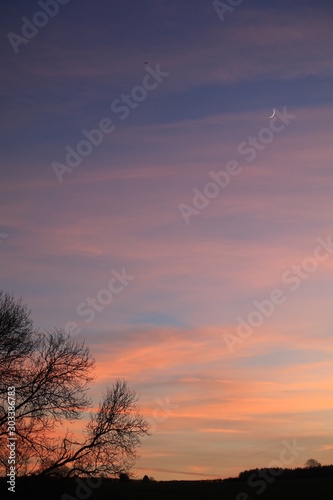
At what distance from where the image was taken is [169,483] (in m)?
36.3

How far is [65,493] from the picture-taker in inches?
1138

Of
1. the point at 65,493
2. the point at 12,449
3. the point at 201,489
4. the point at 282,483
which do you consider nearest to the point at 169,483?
the point at 201,489

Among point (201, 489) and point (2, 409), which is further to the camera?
point (201, 489)

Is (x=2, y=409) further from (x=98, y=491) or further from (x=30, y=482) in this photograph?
(x=98, y=491)

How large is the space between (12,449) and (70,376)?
4.77 m

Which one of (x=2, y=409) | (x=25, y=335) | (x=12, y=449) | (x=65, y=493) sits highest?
(x=25, y=335)

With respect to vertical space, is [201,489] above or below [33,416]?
below

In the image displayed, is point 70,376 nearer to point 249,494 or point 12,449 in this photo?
point 12,449

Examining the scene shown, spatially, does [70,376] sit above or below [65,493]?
above

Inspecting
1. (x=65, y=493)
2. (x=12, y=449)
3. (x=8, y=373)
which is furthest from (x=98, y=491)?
(x=8, y=373)

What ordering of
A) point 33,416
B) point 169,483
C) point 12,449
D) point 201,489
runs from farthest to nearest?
point 169,483
point 201,489
point 33,416
point 12,449

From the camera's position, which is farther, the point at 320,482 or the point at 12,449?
the point at 320,482

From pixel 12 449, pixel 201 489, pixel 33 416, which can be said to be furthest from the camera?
pixel 201 489

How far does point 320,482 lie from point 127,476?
34.3 ft
